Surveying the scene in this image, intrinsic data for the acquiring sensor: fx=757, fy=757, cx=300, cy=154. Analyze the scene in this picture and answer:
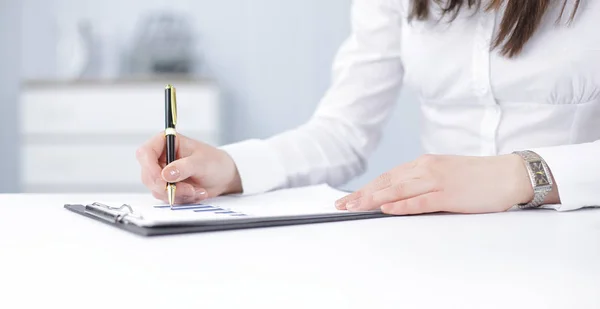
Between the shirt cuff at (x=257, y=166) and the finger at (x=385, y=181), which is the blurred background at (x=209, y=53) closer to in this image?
the shirt cuff at (x=257, y=166)

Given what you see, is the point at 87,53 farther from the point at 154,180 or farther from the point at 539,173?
the point at 539,173

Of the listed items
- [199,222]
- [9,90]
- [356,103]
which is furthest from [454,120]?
[9,90]

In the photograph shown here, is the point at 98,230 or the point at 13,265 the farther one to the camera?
the point at 98,230

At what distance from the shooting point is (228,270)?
1.89 feet

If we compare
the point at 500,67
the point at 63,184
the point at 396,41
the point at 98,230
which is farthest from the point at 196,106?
the point at 98,230

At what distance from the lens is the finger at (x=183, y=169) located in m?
0.97

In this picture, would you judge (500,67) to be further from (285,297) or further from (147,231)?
(285,297)

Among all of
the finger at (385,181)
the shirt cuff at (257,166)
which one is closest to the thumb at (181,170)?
the shirt cuff at (257,166)

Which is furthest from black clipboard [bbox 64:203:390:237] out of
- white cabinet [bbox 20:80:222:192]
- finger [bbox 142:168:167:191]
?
white cabinet [bbox 20:80:222:192]

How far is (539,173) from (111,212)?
1.68ft

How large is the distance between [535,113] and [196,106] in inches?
87.3

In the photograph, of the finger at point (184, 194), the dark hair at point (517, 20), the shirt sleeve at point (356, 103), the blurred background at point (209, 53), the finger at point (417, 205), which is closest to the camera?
the finger at point (417, 205)

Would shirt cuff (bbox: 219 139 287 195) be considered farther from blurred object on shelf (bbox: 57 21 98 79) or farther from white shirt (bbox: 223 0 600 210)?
blurred object on shelf (bbox: 57 21 98 79)

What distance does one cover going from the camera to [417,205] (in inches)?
34.8
